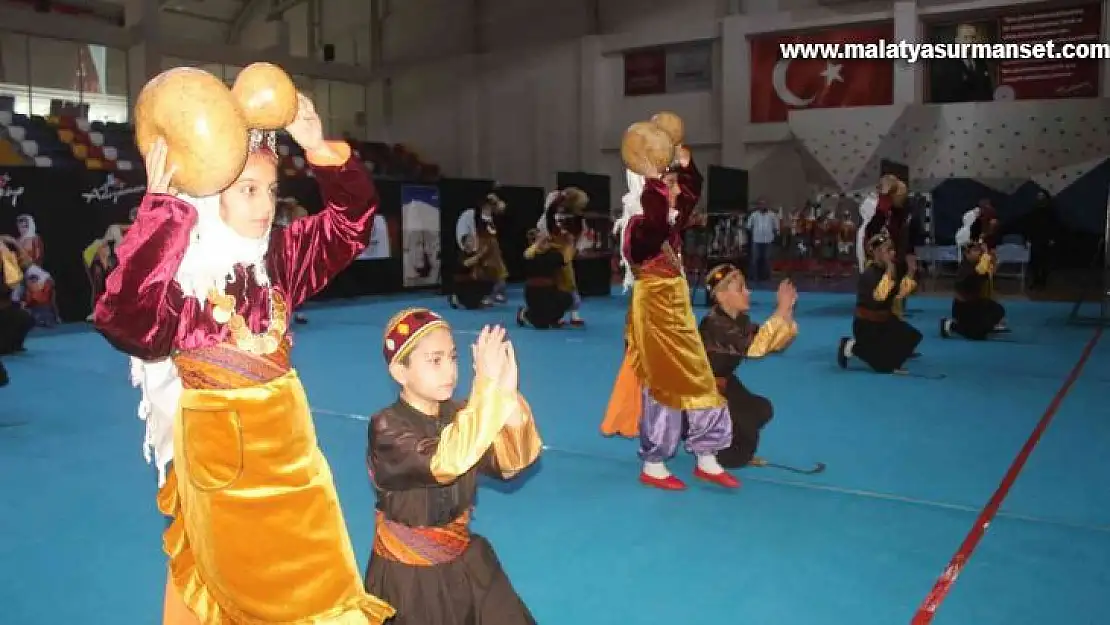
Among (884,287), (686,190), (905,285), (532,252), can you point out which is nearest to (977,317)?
(905,285)

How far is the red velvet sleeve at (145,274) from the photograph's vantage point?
1.72 meters

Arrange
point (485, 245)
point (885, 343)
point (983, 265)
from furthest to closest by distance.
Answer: point (485, 245)
point (983, 265)
point (885, 343)

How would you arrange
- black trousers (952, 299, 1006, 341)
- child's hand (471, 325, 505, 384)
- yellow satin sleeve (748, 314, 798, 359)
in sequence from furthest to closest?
black trousers (952, 299, 1006, 341), yellow satin sleeve (748, 314, 798, 359), child's hand (471, 325, 505, 384)

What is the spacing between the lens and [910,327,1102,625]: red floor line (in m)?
3.13

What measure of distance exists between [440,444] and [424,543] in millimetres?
365

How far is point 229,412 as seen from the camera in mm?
1868

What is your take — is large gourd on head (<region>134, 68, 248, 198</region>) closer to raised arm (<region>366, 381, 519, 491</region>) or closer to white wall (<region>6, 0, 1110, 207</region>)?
raised arm (<region>366, 381, 519, 491</region>)

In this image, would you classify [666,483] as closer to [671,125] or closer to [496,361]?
[671,125]

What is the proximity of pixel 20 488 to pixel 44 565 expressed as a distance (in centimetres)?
119

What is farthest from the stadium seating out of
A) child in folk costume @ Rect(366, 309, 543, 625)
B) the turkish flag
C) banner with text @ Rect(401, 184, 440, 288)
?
child in folk costume @ Rect(366, 309, 543, 625)

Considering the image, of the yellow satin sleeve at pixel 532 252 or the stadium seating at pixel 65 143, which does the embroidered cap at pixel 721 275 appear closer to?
the yellow satin sleeve at pixel 532 252

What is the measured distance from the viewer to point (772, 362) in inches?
318

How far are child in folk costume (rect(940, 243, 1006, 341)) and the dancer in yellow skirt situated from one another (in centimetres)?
836

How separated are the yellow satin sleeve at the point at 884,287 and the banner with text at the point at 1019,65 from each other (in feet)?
35.5
